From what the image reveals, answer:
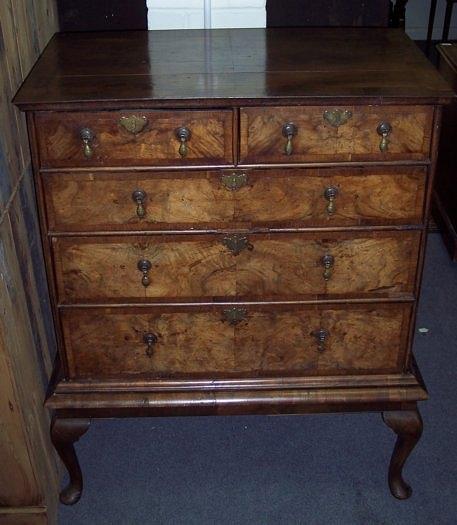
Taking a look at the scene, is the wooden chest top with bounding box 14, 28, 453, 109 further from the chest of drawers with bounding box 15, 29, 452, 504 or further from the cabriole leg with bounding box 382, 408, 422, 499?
the cabriole leg with bounding box 382, 408, 422, 499

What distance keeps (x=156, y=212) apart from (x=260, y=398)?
25.5 inches

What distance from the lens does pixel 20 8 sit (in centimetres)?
197

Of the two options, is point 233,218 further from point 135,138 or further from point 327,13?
point 327,13

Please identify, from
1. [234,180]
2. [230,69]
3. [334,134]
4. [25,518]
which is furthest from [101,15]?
[25,518]

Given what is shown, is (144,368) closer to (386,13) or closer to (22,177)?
(22,177)

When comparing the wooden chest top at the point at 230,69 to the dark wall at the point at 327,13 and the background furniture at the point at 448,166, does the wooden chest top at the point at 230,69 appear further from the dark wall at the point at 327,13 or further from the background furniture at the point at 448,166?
the background furniture at the point at 448,166

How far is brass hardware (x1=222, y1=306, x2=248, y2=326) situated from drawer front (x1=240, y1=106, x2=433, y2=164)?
449mm

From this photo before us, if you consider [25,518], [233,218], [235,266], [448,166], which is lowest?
[25,518]

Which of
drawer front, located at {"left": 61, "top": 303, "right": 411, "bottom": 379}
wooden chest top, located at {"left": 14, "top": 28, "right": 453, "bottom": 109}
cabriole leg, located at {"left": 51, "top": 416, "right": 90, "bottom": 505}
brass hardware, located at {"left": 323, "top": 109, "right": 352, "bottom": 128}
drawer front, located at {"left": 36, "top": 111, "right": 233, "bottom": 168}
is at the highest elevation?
wooden chest top, located at {"left": 14, "top": 28, "right": 453, "bottom": 109}

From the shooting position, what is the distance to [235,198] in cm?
188

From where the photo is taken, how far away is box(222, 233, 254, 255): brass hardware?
1945mm

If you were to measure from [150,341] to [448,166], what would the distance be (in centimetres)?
213

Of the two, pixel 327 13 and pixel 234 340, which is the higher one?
pixel 327 13

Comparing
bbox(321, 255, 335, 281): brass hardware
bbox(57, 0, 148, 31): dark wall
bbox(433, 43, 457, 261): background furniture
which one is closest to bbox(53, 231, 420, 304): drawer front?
bbox(321, 255, 335, 281): brass hardware
